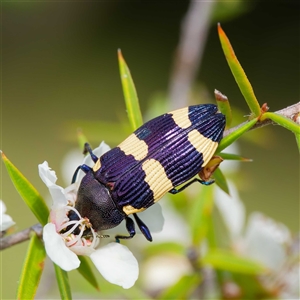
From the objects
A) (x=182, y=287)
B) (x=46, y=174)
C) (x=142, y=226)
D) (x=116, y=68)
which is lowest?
(x=116, y=68)

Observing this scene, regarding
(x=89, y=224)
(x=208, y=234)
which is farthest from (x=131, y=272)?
(x=208, y=234)

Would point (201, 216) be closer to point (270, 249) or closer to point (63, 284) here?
point (270, 249)

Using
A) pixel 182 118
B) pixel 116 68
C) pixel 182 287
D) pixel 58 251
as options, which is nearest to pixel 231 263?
pixel 182 287

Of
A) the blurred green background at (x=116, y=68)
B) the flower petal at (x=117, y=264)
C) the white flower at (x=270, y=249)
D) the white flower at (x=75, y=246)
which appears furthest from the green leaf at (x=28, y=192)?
the blurred green background at (x=116, y=68)

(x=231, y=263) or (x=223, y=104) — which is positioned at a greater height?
(x=223, y=104)

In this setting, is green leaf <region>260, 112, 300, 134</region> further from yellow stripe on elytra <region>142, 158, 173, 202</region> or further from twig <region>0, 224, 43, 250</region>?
twig <region>0, 224, 43, 250</region>

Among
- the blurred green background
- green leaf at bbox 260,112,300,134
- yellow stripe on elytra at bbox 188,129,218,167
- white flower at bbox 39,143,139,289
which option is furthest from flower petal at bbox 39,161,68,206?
the blurred green background
